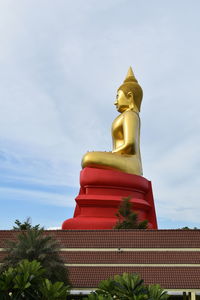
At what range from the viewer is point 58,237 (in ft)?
56.5

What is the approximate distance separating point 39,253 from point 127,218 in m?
7.48

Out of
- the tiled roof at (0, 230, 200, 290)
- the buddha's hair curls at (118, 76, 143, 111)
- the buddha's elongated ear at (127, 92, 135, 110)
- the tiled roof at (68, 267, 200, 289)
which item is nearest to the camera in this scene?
the tiled roof at (68, 267, 200, 289)

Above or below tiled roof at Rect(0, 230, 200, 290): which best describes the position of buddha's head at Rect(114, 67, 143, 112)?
above

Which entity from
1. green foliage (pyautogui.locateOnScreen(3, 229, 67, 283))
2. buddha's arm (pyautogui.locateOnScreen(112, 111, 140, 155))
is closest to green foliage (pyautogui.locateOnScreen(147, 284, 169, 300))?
green foliage (pyautogui.locateOnScreen(3, 229, 67, 283))

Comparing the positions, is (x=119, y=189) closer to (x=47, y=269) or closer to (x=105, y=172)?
(x=105, y=172)

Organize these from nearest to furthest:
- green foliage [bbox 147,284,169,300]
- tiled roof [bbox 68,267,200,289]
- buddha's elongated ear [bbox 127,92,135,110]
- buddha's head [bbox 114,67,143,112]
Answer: green foliage [bbox 147,284,169,300], tiled roof [bbox 68,267,200,289], buddha's elongated ear [bbox 127,92,135,110], buddha's head [bbox 114,67,143,112]

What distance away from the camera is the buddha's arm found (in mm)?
24266

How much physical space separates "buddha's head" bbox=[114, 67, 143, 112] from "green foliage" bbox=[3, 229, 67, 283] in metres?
13.7

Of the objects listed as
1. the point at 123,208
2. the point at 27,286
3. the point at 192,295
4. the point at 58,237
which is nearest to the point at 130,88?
the point at 123,208

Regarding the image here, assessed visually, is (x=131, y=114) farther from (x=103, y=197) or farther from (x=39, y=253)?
(x=39, y=253)

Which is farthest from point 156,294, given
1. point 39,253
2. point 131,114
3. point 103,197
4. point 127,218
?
point 131,114

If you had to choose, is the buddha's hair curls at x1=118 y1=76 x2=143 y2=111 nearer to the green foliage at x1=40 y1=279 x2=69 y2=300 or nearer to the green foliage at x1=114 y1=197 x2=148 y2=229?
the green foliage at x1=114 y1=197 x2=148 y2=229

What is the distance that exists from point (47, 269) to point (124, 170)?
1082 cm

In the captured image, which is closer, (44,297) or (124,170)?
(44,297)
